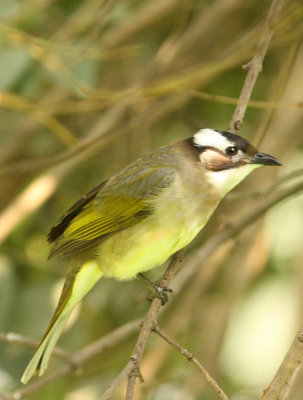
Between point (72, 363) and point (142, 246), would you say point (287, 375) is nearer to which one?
point (142, 246)

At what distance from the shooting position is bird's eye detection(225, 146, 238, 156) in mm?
2873

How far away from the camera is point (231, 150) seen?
2.89 meters

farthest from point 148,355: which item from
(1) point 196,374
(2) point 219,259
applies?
(2) point 219,259

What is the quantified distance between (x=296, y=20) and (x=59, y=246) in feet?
5.10

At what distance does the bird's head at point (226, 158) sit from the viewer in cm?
285

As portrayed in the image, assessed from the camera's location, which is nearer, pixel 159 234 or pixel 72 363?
pixel 159 234

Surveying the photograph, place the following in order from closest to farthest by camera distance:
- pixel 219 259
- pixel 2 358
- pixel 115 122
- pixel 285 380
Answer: pixel 285 380 → pixel 2 358 → pixel 219 259 → pixel 115 122

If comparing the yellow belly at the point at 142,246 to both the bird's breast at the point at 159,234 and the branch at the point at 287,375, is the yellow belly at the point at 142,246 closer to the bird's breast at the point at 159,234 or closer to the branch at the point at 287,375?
the bird's breast at the point at 159,234

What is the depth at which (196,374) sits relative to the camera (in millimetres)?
3531

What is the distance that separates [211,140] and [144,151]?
1.31 meters

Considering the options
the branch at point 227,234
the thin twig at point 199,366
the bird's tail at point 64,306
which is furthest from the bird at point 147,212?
the thin twig at point 199,366

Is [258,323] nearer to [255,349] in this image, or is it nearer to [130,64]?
[255,349]

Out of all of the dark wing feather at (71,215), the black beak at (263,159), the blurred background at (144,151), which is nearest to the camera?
the black beak at (263,159)

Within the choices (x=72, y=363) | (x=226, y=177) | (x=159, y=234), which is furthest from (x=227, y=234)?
(x=72, y=363)
